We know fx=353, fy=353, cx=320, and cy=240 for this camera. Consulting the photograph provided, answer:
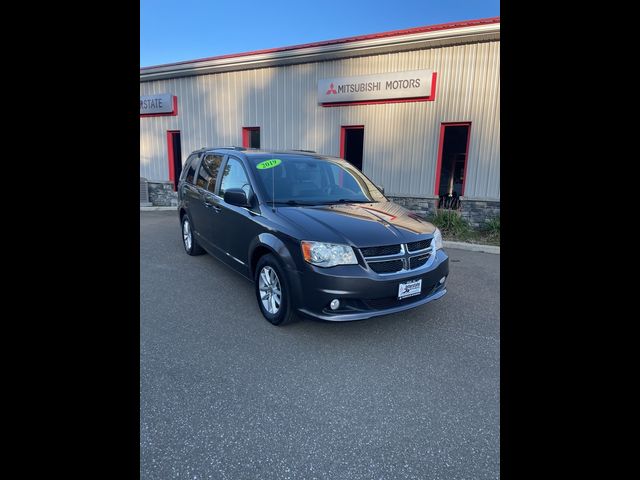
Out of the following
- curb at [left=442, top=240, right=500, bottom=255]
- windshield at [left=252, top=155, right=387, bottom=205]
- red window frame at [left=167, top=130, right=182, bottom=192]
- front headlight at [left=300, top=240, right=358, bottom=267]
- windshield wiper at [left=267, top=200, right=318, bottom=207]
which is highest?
Answer: red window frame at [left=167, top=130, right=182, bottom=192]

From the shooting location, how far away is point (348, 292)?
3.08m

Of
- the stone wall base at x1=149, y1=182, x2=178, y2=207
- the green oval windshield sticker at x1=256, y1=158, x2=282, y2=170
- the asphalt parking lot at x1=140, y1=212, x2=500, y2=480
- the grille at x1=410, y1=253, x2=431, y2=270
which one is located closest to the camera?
the asphalt parking lot at x1=140, y1=212, x2=500, y2=480

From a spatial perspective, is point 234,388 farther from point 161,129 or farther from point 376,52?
point 161,129

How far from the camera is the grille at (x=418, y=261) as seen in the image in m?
3.36

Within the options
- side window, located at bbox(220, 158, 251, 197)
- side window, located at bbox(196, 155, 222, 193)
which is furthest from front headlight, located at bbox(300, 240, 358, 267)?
side window, located at bbox(196, 155, 222, 193)

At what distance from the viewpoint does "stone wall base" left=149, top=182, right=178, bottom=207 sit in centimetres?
1387

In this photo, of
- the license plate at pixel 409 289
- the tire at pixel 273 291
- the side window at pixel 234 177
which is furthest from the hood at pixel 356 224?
the side window at pixel 234 177

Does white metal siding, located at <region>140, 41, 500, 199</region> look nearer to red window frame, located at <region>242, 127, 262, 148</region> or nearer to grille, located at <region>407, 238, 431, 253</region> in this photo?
red window frame, located at <region>242, 127, 262, 148</region>

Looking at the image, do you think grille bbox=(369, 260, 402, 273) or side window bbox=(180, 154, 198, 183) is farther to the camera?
side window bbox=(180, 154, 198, 183)

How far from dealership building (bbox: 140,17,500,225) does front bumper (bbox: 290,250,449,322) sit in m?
6.36

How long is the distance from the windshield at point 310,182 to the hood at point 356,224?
273 mm

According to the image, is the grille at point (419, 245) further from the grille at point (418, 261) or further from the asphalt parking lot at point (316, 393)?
the asphalt parking lot at point (316, 393)
